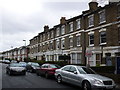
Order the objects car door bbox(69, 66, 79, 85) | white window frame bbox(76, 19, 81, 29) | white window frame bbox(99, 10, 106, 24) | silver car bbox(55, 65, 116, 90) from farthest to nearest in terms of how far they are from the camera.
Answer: white window frame bbox(76, 19, 81, 29) → white window frame bbox(99, 10, 106, 24) → car door bbox(69, 66, 79, 85) → silver car bbox(55, 65, 116, 90)

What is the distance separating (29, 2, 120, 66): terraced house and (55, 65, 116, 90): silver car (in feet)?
18.0

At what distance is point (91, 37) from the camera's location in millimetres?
27094

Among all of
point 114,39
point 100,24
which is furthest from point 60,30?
point 114,39

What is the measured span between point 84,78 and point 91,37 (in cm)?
1687

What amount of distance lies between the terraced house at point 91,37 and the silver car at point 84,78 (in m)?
5.50

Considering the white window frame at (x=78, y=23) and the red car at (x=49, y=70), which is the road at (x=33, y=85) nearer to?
the red car at (x=49, y=70)

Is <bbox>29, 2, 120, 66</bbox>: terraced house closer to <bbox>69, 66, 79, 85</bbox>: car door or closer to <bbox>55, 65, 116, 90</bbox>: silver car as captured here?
<bbox>55, 65, 116, 90</bbox>: silver car

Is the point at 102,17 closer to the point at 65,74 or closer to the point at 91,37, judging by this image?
the point at 91,37

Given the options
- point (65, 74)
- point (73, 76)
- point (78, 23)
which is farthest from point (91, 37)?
point (73, 76)

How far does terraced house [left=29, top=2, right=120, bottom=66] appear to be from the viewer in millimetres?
22731

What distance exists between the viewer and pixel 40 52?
49031 millimetres

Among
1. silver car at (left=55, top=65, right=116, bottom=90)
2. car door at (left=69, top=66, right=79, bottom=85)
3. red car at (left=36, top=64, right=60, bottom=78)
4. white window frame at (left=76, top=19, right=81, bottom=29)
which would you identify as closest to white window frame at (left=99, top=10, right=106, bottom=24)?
white window frame at (left=76, top=19, right=81, bottom=29)

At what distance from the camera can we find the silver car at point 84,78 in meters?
10.2

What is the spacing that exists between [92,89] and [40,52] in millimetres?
39462
